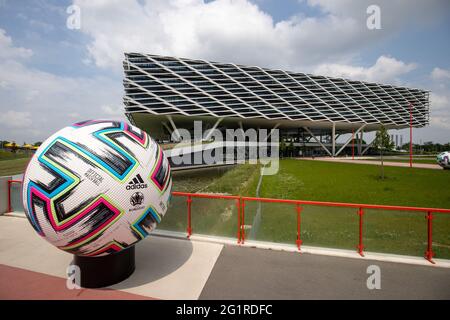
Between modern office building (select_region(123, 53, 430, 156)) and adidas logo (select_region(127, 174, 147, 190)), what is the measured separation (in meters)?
50.8

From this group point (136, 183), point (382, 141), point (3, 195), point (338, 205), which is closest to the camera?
point (136, 183)

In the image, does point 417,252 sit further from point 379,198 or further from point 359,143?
point 359,143

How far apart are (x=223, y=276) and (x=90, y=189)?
264 cm

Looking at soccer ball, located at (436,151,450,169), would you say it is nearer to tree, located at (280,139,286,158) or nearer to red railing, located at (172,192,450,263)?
red railing, located at (172,192,450,263)

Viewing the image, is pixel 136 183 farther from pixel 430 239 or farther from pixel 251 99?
pixel 251 99

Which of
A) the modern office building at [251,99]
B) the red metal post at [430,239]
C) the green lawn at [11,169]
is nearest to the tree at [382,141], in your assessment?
the red metal post at [430,239]

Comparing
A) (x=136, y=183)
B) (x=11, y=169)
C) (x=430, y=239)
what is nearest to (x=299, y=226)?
(x=430, y=239)

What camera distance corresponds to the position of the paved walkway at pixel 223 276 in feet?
11.8

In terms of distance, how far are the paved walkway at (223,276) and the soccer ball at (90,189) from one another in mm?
943

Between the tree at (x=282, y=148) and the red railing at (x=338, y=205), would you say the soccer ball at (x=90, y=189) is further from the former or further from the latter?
the tree at (x=282, y=148)

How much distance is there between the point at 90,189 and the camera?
10.2 feet

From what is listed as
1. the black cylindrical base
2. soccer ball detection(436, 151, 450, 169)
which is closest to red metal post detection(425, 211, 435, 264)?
the black cylindrical base

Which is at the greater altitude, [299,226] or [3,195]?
[3,195]

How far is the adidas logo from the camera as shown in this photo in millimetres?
3324
